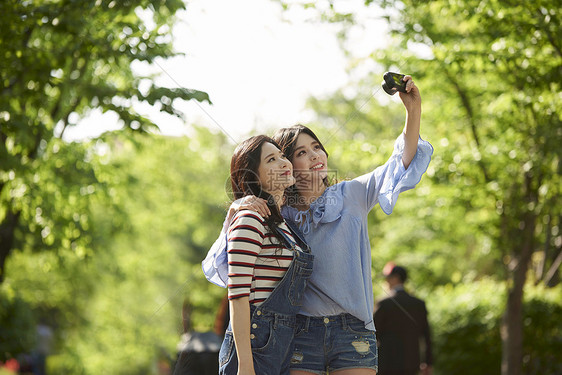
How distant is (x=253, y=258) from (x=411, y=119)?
0.92 metres

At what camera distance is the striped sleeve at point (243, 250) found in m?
2.49

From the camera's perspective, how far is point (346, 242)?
9.20ft

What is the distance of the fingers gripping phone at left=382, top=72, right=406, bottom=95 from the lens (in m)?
2.65

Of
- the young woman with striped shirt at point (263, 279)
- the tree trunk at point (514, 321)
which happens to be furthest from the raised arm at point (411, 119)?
the tree trunk at point (514, 321)

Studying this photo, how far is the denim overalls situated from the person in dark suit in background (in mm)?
3674

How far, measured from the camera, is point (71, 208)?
769cm

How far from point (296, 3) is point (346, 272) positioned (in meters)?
4.10

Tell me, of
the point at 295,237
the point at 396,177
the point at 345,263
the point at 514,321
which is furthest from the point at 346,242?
the point at 514,321

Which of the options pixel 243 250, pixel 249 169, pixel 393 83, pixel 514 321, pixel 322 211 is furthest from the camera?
pixel 514 321

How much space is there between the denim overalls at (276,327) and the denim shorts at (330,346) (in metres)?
0.09

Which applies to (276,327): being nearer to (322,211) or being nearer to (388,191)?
(322,211)

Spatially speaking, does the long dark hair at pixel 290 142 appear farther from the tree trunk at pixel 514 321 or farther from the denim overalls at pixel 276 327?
the tree trunk at pixel 514 321

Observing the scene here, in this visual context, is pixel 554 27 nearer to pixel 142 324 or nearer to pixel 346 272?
pixel 346 272

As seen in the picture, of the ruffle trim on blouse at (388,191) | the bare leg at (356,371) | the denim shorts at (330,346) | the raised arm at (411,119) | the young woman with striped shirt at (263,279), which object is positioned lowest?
the bare leg at (356,371)
